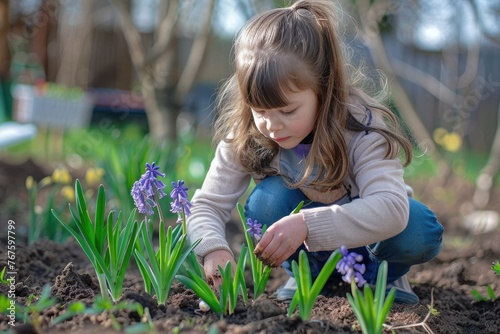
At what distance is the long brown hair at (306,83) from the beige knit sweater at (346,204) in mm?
41

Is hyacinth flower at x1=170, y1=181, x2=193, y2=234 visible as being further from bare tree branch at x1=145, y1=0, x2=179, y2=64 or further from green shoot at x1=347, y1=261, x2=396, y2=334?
bare tree branch at x1=145, y1=0, x2=179, y2=64

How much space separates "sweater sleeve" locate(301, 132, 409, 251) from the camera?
5.89 ft

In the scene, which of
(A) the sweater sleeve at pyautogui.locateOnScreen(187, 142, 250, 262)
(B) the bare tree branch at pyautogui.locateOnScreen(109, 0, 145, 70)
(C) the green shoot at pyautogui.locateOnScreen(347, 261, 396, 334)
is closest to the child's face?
(A) the sweater sleeve at pyautogui.locateOnScreen(187, 142, 250, 262)

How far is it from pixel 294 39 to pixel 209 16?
2.79 meters

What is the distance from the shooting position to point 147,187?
175cm

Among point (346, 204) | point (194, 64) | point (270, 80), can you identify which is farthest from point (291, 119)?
point (194, 64)

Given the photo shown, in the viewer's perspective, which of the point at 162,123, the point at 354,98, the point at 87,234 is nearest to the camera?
the point at 87,234

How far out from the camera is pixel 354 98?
2.07 m

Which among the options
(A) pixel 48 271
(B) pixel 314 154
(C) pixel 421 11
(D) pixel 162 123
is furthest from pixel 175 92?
(B) pixel 314 154

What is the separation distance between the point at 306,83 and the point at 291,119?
0.10 m

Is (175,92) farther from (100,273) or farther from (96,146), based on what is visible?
(100,273)

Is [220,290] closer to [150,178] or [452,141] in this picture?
[150,178]

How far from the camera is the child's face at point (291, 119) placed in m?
1.86

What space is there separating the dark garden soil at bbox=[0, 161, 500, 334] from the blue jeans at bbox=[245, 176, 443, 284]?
0.40 feet
